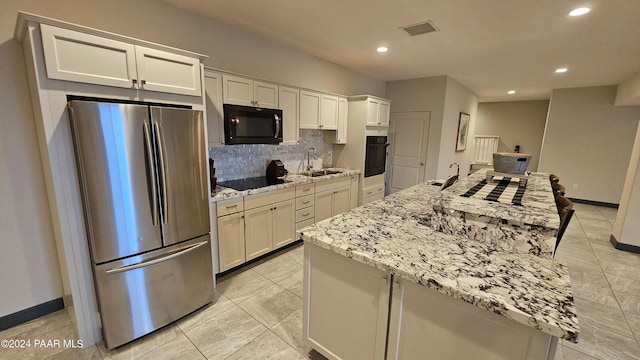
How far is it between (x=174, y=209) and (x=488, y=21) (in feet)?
11.2

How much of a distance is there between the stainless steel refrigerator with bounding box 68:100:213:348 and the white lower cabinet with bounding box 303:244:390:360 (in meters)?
1.08

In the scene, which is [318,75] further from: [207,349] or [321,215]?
[207,349]

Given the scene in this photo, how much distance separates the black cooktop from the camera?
9.41 ft

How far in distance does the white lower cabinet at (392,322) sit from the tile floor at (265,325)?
436 millimetres

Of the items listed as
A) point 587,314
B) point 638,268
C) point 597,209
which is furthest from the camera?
point 597,209

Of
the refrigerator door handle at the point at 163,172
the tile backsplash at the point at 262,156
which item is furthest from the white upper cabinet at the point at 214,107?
the refrigerator door handle at the point at 163,172

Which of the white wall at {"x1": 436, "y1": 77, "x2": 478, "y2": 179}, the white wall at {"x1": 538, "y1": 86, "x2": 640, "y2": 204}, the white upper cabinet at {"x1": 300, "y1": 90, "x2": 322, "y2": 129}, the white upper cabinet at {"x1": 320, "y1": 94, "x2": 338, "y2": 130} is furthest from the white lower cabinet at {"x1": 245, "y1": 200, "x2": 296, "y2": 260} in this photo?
the white wall at {"x1": 538, "y1": 86, "x2": 640, "y2": 204}

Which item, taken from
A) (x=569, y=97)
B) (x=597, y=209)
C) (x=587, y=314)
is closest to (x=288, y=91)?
(x=587, y=314)

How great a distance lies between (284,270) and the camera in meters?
→ 2.93

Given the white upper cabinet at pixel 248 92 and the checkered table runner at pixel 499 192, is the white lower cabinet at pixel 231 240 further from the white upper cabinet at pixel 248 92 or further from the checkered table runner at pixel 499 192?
the checkered table runner at pixel 499 192

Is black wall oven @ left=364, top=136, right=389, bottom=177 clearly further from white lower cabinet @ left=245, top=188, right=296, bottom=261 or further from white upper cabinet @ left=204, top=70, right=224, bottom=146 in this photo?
white upper cabinet @ left=204, top=70, right=224, bottom=146

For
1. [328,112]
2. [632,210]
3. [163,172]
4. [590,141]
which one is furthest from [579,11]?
[590,141]

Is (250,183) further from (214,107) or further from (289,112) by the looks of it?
(289,112)

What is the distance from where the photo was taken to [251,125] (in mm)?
2916
